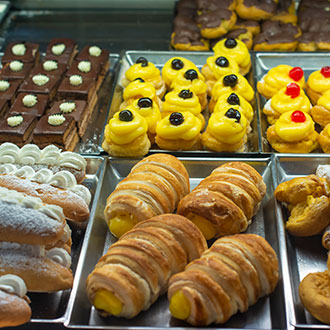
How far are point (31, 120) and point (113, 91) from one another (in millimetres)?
784

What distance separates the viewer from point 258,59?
440 cm

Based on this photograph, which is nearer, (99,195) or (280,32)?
(99,195)

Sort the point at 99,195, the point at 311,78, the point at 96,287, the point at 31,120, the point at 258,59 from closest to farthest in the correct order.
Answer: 1. the point at 96,287
2. the point at 99,195
3. the point at 31,120
4. the point at 311,78
5. the point at 258,59

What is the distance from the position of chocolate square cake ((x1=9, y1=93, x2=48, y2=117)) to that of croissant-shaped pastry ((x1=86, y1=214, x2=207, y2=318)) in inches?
67.0

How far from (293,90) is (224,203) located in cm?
140

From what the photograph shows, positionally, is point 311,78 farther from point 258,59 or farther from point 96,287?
point 96,287

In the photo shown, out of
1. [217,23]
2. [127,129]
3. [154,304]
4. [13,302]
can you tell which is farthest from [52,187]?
[217,23]

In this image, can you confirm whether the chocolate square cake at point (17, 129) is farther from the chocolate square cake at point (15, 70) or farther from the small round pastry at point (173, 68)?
the small round pastry at point (173, 68)

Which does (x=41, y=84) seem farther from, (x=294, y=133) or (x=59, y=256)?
(x=294, y=133)

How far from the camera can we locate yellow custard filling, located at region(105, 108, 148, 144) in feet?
10.8

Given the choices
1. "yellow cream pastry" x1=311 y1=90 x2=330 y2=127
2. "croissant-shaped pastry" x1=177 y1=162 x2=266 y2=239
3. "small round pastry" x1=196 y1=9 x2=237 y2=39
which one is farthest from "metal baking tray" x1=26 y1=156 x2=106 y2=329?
"small round pastry" x1=196 y1=9 x2=237 y2=39

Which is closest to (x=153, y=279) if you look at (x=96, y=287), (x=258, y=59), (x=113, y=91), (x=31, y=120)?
(x=96, y=287)

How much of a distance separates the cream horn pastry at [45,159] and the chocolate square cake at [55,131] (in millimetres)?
227

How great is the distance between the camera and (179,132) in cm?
338
